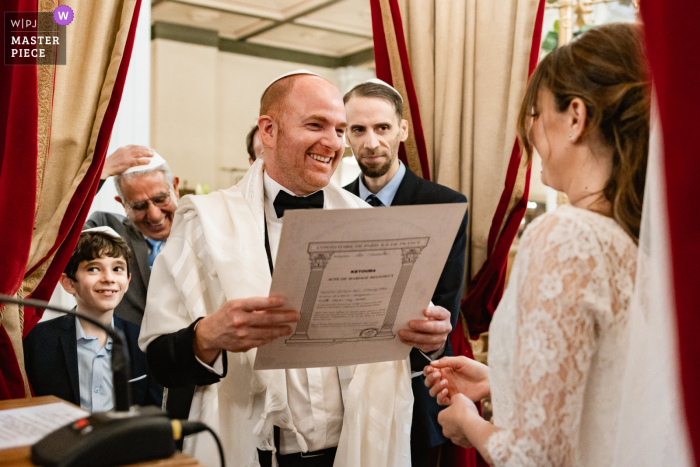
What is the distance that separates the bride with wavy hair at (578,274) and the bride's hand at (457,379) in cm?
34

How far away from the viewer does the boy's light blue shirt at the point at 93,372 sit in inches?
84.1

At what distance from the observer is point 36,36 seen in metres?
1.89

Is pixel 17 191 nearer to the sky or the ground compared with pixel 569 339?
nearer to the sky

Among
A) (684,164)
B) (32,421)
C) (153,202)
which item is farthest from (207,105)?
(684,164)

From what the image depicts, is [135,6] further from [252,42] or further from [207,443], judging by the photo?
[252,42]

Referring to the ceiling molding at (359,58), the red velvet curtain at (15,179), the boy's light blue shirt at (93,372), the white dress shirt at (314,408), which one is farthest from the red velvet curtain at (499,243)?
the ceiling molding at (359,58)

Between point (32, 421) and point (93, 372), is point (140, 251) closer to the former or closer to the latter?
point (93, 372)

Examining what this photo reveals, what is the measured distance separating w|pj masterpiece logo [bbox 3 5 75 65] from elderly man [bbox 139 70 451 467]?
609 mm

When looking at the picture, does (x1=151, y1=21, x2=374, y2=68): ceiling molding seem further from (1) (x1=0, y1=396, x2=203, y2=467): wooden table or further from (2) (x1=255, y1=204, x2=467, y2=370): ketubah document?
(1) (x1=0, y1=396, x2=203, y2=467): wooden table

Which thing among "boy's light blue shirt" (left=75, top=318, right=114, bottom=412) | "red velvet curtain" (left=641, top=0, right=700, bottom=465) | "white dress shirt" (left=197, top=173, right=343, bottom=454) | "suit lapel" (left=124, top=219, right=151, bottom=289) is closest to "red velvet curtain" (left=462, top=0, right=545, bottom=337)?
"white dress shirt" (left=197, top=173, right=343, bottom=454)

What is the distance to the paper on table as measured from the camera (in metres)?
1.08

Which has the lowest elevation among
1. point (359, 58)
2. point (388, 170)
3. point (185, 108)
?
point (388, 170)

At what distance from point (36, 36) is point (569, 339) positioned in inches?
66.8

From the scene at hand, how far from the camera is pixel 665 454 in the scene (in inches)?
40.7
